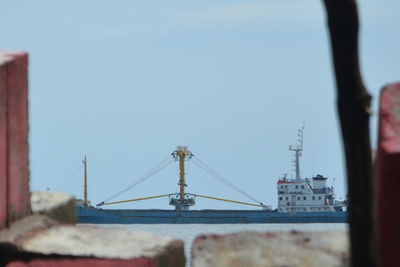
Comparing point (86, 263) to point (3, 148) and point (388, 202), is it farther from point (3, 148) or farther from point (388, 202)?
point (388, 202)

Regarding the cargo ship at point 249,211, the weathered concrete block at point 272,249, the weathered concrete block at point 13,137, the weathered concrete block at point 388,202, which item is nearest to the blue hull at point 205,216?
the cargo ship at point 249,211

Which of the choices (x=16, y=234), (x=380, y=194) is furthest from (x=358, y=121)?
(x=16, y=234)

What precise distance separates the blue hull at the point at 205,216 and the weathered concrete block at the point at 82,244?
238 feet

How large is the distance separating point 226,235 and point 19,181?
3.38 ft

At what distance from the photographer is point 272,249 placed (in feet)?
12.5

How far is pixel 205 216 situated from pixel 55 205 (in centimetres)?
7735

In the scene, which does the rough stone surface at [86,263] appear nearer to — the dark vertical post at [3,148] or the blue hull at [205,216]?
the dark vertical post at [3,148]

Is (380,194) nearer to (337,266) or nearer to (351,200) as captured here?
(337,266)

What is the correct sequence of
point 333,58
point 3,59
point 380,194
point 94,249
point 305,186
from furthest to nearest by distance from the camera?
point 305,186, point 3,59, point 94,249, point 380,194, point 333,58

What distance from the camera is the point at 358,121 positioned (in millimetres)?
2840

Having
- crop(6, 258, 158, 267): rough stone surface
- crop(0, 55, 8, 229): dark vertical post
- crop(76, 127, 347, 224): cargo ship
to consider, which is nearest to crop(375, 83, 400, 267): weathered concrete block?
crop(6, 258, 158, 267): rough stone surface

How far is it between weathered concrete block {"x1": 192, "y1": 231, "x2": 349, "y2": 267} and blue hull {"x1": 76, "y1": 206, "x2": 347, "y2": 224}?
73.1 metres

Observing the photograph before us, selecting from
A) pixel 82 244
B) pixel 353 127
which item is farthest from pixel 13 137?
pixel 353 127

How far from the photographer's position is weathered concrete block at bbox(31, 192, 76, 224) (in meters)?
4.84
